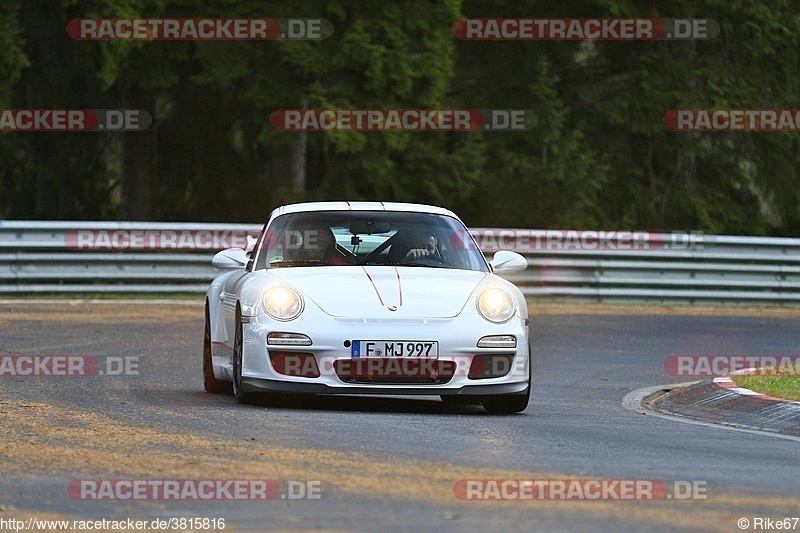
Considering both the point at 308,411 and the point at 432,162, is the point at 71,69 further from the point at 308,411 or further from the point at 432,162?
the point at 308,411

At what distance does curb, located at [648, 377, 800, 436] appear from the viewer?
10.2 m

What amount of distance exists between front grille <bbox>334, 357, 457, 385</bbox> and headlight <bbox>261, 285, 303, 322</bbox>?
16.3 inches

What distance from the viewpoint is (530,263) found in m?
23.0

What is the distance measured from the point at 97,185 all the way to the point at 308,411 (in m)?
22.3
